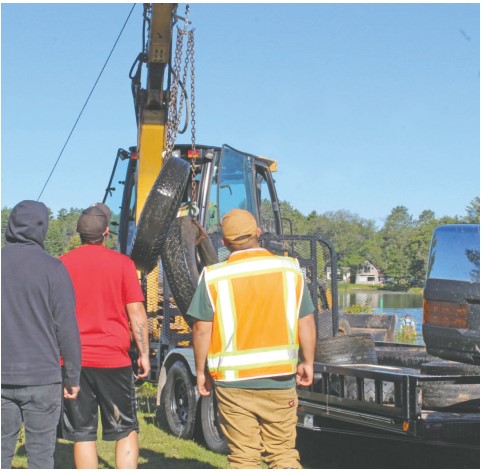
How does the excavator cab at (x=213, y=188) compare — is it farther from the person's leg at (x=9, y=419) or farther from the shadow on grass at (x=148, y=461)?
the person's leg at (x=9, y=419)

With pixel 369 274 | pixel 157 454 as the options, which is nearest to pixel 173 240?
pixel 157 454

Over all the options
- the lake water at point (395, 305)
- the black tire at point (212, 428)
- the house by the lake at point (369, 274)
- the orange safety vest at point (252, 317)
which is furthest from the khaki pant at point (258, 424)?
the house by the lake at point (369, 274)

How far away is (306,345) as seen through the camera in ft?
16.6

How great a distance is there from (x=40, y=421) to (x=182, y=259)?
3296mm

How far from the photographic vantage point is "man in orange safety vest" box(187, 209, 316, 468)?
4.83m

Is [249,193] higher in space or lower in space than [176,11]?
lower

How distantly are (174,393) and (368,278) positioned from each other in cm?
12211

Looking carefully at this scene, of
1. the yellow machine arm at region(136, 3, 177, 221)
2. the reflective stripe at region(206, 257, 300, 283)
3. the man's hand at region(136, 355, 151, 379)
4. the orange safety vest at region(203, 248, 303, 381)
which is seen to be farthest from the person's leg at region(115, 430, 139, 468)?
the yellow machine arm at region(136, 3, 177, 221)

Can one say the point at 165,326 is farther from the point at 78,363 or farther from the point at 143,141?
the point at 78,363

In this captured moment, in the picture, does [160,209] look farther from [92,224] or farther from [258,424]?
[258,424]

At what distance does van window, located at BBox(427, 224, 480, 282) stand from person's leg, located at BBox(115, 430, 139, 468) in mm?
2259

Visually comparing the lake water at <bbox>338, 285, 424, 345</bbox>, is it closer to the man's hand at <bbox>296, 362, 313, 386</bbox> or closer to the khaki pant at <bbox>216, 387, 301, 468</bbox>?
the man's hand at <bbox>296, 362, 313, 386</bbox>

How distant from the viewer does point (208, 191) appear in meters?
10.1
